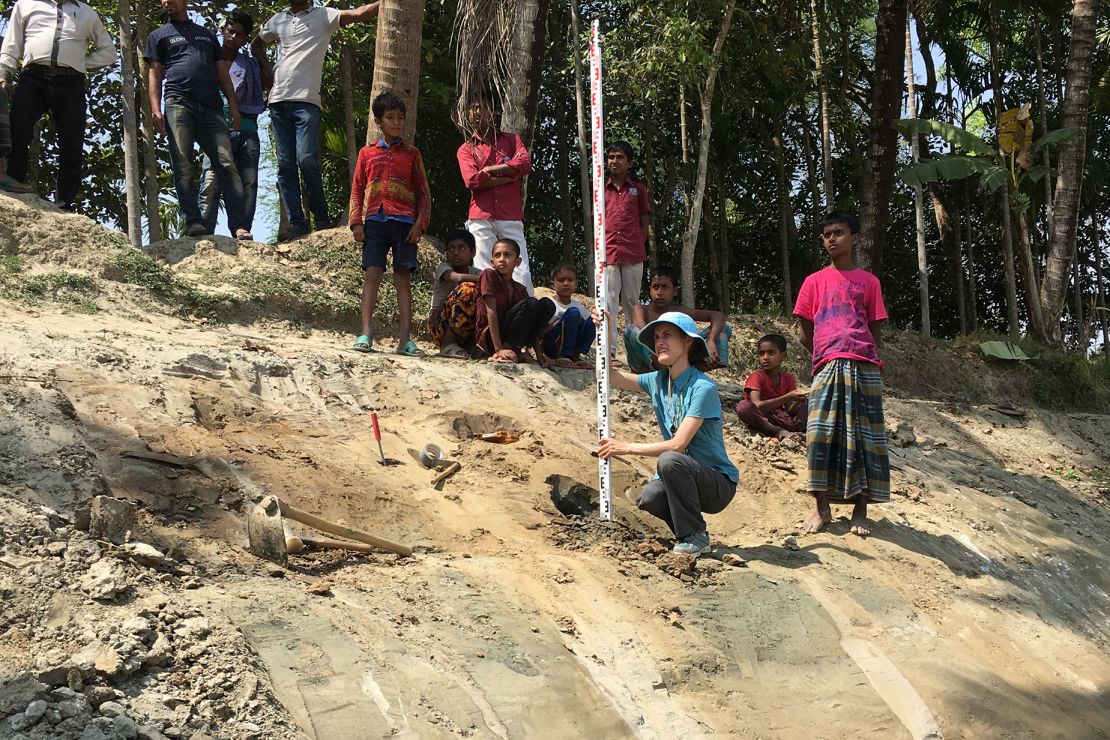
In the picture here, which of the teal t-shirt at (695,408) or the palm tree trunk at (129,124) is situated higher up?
the palm tree trunk at (129,124)

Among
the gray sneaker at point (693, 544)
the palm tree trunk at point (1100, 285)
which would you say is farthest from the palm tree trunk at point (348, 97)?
the palm tree trunk at point (1100, 285)

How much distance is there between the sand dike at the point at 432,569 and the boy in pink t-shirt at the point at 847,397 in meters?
0.29

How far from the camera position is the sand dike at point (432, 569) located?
340cm

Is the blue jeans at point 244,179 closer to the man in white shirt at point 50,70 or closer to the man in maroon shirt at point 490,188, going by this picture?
the man in white shirt at point 50,70

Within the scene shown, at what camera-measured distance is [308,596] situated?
3904mm

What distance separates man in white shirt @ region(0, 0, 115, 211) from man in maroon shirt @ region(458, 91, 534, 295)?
2761mm

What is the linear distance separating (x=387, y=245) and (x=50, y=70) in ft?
8.98

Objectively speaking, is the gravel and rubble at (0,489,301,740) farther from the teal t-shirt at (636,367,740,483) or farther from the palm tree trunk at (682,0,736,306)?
the palm tree trunk at (682,0,736,306)

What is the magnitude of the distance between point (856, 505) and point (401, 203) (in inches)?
138

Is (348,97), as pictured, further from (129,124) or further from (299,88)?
(129,124)

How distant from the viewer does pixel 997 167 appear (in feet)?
36.7

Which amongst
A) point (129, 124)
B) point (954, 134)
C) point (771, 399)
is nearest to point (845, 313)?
point (771, 399)

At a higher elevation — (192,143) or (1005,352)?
(192,143)

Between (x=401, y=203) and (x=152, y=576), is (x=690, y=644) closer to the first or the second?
(x=152, y=576)
